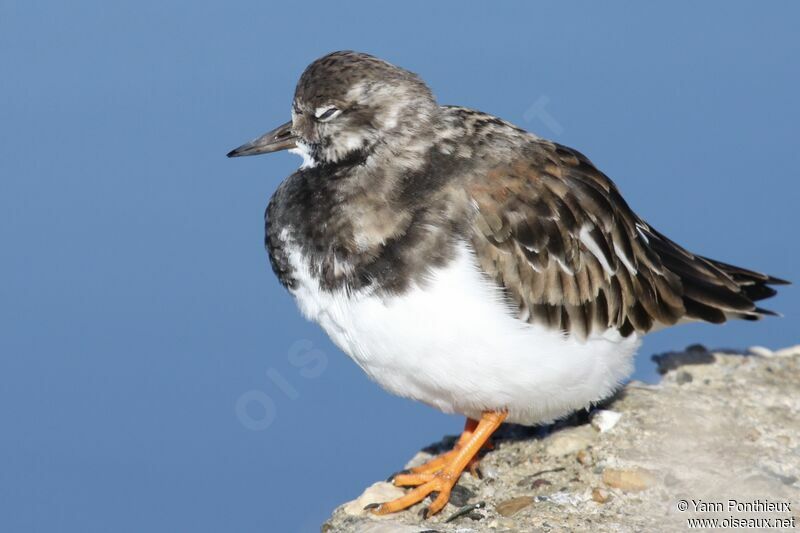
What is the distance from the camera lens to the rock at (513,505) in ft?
25.3

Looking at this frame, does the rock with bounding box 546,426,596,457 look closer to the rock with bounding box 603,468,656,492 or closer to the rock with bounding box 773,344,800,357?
the rock with bounding box 603,468,656,492

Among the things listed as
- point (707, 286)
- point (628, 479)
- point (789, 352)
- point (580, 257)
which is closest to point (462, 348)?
point (580, 257)

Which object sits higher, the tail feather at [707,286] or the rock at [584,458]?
the tail feather at [707,286]

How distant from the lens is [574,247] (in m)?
7.88

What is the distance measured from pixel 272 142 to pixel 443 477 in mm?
2436

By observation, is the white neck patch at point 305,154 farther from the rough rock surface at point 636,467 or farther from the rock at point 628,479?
the rock at point 628,479

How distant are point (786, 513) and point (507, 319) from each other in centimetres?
206

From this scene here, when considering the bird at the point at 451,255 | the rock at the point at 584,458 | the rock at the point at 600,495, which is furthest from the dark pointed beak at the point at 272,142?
the rock at the point at 600,495

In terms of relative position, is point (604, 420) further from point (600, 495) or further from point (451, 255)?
point (451, 255)

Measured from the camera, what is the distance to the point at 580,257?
792 cm

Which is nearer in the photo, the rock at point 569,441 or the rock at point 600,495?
the rock at point 600,495

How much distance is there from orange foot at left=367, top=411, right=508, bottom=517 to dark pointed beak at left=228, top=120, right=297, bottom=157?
218cm

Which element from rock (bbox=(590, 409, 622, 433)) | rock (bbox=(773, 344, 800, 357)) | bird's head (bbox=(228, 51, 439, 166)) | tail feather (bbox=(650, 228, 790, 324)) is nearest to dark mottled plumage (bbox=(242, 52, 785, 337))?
bird's head (bbox=(228, 51, 439, 166))

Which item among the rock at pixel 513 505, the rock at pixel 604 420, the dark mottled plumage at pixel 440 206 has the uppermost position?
the dark mottled plumage at pixel 440 206
